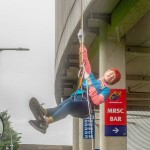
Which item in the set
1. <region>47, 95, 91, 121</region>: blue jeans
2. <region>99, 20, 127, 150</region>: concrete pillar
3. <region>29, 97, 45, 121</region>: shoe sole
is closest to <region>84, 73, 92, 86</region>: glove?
<region>47, 95, 91, 121</region>: blue jeans

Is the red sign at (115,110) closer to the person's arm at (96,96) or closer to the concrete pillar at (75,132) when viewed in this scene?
the person's arm at (96,96)

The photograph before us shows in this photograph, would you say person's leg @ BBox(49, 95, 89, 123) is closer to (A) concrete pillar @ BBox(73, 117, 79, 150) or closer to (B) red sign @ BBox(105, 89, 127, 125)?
(B) red sign @ BBox(105, 89, 127, 125)

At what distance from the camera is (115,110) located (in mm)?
13352

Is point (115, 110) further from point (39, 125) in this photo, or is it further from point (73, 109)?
point (39, 125)

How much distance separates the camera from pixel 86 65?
736 centimetres

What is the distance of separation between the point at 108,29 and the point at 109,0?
173 centimetres

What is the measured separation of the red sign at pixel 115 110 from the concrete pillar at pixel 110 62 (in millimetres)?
209

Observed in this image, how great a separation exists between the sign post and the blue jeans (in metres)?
6.21

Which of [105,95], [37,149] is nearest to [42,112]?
[105,95]

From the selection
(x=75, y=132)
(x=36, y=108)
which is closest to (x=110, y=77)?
(x=36, y=108)

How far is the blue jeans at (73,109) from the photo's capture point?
6969mm

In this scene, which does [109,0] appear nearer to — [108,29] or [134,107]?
[108,29]

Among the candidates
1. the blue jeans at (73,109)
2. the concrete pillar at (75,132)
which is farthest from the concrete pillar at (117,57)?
the concrete pillar at (75,132)

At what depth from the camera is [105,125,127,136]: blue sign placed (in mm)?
13328
